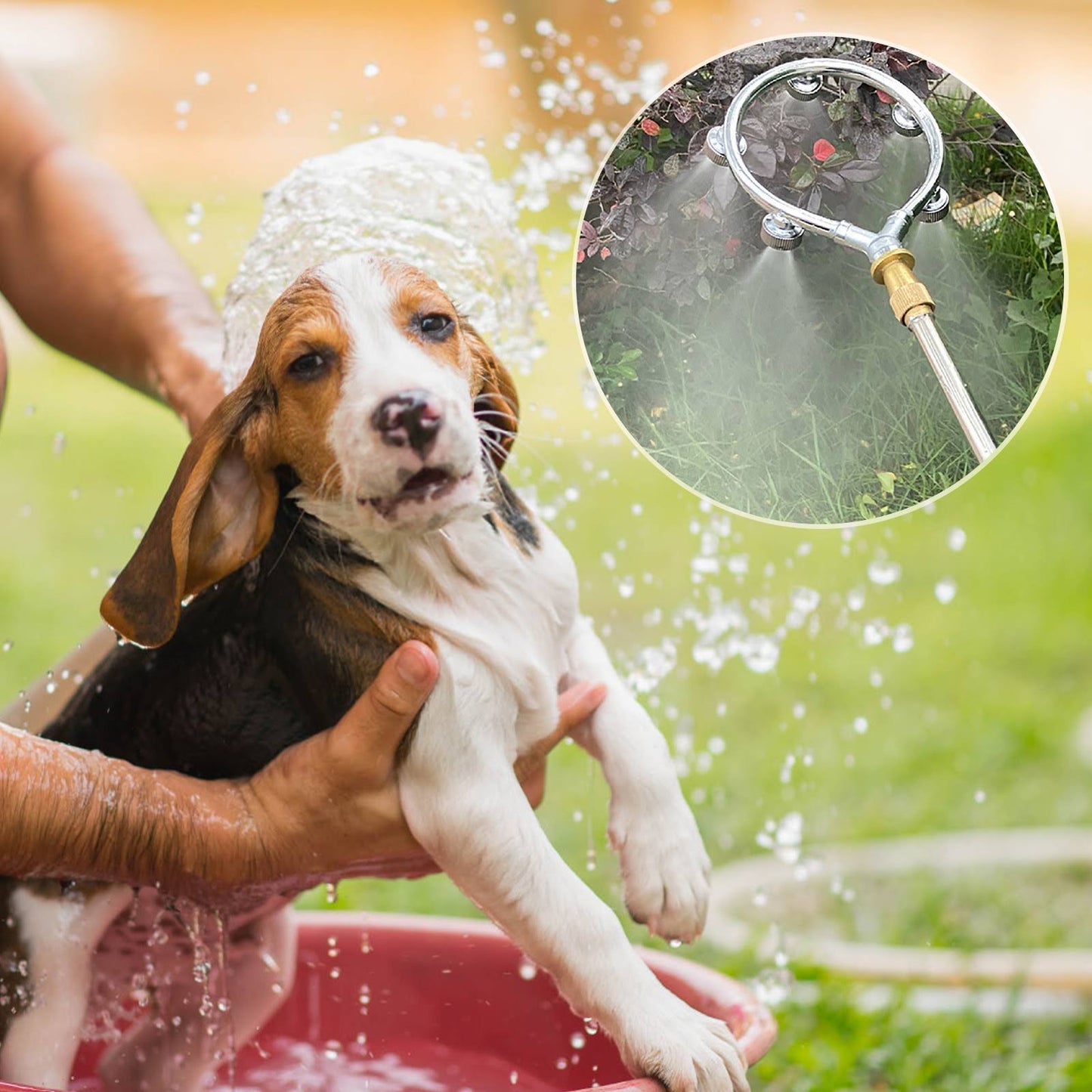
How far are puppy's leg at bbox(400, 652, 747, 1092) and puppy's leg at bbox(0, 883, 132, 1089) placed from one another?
0.45 meters

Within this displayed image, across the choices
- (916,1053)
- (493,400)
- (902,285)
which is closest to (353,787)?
(493,400)

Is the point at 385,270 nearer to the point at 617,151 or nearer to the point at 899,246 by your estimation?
the point at 617,151

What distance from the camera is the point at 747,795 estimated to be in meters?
3.82

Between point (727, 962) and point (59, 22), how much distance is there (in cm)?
580

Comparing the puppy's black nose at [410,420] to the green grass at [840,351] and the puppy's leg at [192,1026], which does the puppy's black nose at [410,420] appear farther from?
the puppy's leg at [192,1026]

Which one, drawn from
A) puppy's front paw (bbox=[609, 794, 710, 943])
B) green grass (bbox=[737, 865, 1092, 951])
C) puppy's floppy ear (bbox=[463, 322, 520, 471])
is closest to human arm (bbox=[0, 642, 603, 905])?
puppy's front paw (bbox=[609, 794, 710, 943])

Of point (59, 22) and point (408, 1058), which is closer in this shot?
point (408, 1058)

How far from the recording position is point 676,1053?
4.69 ft

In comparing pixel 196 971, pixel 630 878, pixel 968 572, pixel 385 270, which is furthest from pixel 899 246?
pixel 968 572

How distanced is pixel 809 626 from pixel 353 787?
3.23 m

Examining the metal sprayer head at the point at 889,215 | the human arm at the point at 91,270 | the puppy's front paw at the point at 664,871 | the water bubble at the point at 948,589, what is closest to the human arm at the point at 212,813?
the puppy's front paw at the point at 664,871

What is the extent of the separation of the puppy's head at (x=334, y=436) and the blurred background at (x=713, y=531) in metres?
0.32

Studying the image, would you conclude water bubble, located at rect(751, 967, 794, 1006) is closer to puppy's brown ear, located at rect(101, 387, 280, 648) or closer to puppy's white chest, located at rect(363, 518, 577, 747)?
puppy's white chest, located at rect(363, 518, 577, 747)

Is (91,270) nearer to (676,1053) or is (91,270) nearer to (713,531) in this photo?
(713,531)
